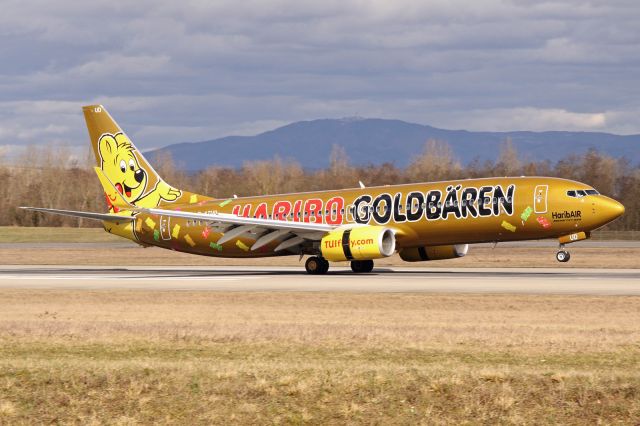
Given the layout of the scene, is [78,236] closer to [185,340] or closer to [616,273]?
[616,273]

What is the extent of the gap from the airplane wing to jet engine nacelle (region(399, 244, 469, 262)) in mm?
4693

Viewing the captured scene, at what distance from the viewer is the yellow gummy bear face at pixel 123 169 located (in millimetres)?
55188

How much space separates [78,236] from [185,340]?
92199 millimetres

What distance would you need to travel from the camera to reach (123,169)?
5519 centimetres

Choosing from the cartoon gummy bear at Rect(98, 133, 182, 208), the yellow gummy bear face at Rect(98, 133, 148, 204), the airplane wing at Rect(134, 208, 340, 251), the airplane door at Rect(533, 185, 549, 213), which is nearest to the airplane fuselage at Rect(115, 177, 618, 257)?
the airplane door at Rect(533, 185, 549, 213)

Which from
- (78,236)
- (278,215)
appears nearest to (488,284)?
(278,215)

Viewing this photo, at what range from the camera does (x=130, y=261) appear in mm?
66625

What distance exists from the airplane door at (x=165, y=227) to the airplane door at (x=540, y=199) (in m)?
19.6

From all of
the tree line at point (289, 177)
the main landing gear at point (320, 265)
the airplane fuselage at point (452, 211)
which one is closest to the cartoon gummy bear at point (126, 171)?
the airplane fuselage at point (452, 211)

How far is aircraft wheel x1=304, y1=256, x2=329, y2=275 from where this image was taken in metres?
49.0

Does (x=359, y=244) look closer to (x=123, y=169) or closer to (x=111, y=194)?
(x=123, y=169)


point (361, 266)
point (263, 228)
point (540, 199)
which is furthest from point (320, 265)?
point (540, 199)

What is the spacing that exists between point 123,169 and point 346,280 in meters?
17.2

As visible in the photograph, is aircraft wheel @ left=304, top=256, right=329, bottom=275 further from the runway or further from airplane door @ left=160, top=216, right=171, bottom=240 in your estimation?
airplane door @ left=160, top=216, right=171, bottom=240
